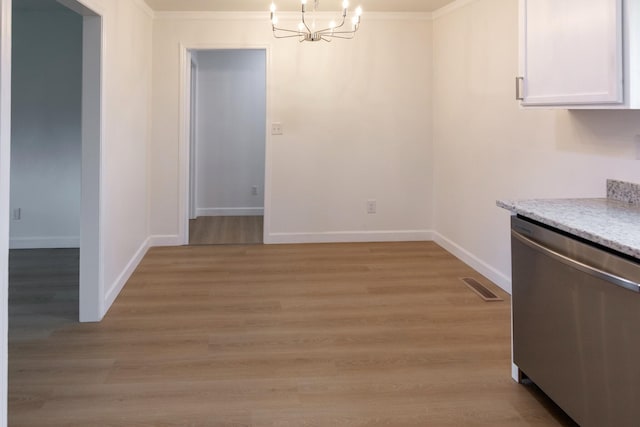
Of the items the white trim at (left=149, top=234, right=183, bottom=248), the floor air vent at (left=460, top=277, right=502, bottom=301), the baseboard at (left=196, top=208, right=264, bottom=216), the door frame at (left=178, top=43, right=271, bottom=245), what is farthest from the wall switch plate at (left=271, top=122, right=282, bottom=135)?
the floor air vent at (left=460, top=277, right=502, bottom=301)

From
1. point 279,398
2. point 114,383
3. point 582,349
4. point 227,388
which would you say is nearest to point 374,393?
point 279,398

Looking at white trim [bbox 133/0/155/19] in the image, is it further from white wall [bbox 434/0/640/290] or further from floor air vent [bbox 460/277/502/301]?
floor air vent [bbox 460/277/502/301]

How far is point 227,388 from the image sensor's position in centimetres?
234

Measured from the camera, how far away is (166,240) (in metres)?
5.25

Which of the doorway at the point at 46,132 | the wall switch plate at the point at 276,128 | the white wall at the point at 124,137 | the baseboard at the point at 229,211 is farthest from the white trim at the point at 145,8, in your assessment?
the baseboard at the point at 229,211

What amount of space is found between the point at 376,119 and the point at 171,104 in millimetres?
2092

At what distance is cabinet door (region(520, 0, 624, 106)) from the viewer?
1.99 meters

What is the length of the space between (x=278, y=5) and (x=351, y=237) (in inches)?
95.2

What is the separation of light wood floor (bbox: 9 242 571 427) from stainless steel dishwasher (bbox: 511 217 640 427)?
0.86ft

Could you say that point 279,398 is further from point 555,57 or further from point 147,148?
point 147,148

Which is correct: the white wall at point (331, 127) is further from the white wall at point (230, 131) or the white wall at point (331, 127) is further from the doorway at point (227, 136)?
the white wall at point (230, 131)

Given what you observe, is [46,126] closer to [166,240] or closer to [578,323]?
[166,240]

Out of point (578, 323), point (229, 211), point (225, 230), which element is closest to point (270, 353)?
point (578, 323)

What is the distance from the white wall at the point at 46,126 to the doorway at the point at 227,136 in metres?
1.96
